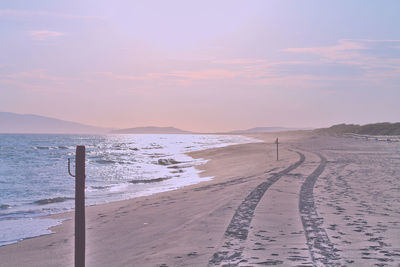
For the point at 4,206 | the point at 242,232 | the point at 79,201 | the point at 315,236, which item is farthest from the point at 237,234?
the point at 4,206

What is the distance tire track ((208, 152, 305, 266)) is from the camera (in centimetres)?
582

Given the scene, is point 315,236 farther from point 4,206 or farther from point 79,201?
point 4,206

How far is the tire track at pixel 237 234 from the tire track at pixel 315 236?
1110mm

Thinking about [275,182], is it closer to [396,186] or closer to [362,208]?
[396,186]

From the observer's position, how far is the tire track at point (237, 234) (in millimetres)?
5825

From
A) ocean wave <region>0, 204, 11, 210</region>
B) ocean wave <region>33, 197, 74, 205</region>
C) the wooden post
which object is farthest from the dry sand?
ocean wave <region>0, 204, 11, 210</region>

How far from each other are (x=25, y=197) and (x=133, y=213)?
7392 millimetres

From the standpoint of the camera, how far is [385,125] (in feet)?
278

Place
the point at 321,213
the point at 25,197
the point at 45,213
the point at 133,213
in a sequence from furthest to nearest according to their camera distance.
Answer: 1. the point at 25,197
2. the point at 45,213
3. the point at 133,213
4. the point at 321,213

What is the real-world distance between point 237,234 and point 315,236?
54.6 inches

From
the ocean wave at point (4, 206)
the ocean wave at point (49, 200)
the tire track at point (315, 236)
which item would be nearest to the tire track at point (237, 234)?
the tire track at point (315, 236)

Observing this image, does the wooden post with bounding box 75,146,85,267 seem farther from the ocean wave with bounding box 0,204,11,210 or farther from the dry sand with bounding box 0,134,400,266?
the ocean wave with bounding box 0,204,11,210

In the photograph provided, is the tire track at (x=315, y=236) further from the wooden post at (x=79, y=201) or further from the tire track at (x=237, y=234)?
the wooden post at (x=79, y=201)

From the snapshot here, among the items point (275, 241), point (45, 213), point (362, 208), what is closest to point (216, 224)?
point (275, 241)
